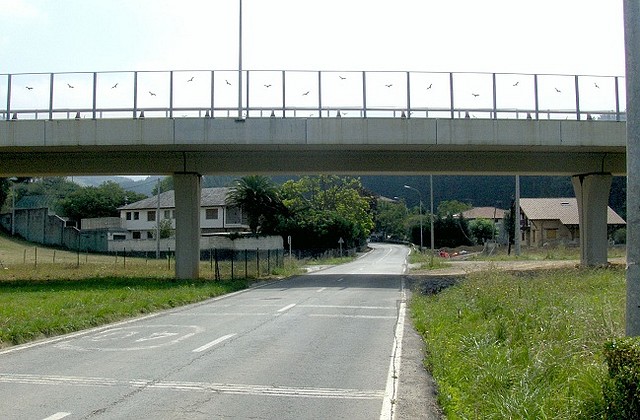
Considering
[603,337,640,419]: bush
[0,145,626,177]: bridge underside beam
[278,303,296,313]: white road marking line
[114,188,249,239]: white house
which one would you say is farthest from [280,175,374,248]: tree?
[603,337,640,419]: bush

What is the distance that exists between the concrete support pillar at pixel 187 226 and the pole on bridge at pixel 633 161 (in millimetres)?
26542

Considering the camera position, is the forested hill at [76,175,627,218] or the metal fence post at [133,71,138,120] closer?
the metal fence post at [133,71,138,120]

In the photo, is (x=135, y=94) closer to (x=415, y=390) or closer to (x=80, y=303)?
(x=80, y=303)

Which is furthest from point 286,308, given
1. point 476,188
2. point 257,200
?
point 476,188

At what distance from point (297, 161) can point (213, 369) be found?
23.1 meters

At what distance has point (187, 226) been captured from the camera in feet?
103

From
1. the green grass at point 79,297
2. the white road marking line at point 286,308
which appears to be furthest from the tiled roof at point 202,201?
the white road marking line at point 286,308

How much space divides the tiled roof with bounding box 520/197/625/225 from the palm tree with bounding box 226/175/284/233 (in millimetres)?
33270

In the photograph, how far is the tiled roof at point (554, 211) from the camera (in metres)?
83.4

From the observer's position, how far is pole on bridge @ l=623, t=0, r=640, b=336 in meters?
6.24

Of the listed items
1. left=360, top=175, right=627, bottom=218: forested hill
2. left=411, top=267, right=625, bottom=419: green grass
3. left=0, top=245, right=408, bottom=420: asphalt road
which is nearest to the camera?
left=411, top=267, right=625, bottom=419: green grass

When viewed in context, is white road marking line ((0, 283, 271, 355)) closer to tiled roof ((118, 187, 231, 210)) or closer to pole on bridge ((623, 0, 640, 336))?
pole on bridge ((623, 0, 640, 336))

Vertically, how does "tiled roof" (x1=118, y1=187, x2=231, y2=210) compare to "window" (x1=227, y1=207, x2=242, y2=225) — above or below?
above

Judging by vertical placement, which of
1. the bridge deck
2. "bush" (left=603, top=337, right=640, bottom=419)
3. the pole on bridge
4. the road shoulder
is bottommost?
the road shoulder
